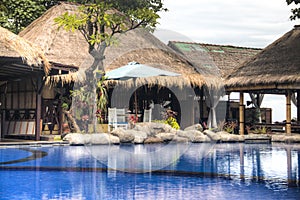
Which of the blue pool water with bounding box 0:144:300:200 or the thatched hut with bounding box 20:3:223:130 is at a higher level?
the thatched hut with bounding box 20:3:223:130

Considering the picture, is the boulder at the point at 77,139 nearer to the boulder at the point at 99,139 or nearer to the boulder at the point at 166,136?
the boulder at the point at 99,139

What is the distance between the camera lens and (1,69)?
15.3 meters

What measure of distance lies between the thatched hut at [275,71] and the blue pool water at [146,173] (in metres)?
3.98

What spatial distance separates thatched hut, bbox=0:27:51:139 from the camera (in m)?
12.8

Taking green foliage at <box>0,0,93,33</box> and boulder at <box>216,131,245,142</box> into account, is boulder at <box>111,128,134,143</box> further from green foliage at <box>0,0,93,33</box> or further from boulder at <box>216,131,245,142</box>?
green foliage at <box>0,0,93,33</box>

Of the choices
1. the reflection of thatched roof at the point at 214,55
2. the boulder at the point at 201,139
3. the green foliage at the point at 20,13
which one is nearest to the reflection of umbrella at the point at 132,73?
the boulder at the point at 201,139

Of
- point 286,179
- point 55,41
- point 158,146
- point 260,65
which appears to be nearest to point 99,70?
point 55,41

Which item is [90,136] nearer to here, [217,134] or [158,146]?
[158,146]

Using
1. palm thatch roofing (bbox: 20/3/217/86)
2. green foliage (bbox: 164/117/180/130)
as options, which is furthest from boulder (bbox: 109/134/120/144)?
green foliage (bbox: 164/117/180/130)

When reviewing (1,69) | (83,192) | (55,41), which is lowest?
(83,192)

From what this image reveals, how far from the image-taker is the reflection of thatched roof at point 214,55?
22.0 meters

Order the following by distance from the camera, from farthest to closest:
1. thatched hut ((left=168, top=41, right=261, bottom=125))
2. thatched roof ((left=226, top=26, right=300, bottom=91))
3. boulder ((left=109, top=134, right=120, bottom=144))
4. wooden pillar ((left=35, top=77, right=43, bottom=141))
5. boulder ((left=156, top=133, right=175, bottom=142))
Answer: thatched hut ((left=168, top=41, right=261, bottom=125)) → thatched roof ((left=226, top=26, right=300, bottom=91)) → boulder ((left=156, top=133, right=175, bottom=142)) → wooden pillar ((left=35, top=77, right=43, bottom=141)) → boulder ((left=109, top=134, right=120, bottom=144))

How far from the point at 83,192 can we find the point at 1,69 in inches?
370

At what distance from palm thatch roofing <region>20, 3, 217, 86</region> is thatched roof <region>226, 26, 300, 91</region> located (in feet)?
4.99
